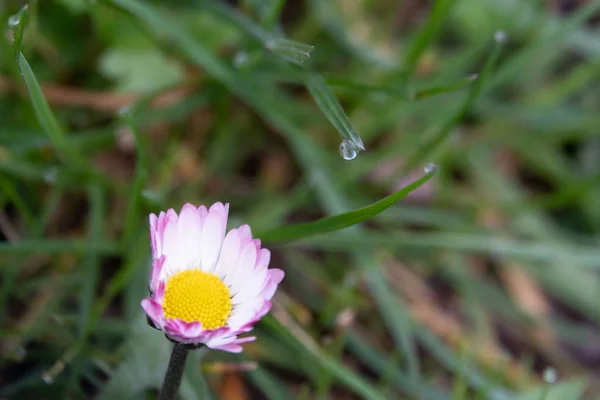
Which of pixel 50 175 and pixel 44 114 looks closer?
pixel 44 114

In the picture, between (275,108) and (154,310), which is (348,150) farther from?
(275,108)

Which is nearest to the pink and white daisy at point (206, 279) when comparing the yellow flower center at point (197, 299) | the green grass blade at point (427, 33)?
the yellow flower center at point (197, 299)

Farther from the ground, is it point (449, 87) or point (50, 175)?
point (449, 87)

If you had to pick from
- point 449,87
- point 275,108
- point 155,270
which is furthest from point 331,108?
point 275,108

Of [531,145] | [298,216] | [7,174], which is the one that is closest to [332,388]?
[298,216]

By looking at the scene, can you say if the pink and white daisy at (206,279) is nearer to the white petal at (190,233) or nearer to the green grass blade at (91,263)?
the white petal at (190,233)

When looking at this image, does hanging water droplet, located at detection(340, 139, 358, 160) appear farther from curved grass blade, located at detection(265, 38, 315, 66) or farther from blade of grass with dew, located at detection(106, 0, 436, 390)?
blade of grass with dew, located at detection(106, 0, 436, 390)

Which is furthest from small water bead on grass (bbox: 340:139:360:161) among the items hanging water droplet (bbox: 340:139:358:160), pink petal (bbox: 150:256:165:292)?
pink petal (bbox: 150:256:165:292)
